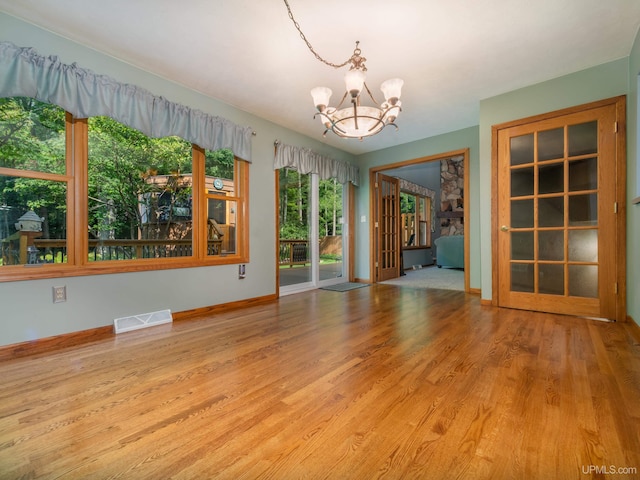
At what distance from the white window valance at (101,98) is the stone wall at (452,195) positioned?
6.71m

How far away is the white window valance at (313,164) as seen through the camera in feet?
13.2

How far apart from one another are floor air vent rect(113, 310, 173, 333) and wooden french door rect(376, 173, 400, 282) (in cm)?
367

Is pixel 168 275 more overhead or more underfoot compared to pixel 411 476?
more overhead

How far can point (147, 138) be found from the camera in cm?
290

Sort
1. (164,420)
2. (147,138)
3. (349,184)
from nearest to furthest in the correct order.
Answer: (164,420)
(147,138)
(349,184)

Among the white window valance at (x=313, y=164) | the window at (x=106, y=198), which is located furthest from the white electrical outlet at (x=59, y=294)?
the white window valance at (x=313, y=164)

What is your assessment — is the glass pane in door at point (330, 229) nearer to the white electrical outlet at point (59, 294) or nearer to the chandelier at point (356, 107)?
the chandelier at point (356, 107)

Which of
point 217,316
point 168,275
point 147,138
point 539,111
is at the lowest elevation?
point 217,316

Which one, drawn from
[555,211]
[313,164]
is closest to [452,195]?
[313,164]

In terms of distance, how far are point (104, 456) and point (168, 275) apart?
2.09m

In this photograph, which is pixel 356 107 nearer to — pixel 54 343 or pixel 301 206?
pixel 301 206

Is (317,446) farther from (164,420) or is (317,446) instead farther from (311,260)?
(311,260)

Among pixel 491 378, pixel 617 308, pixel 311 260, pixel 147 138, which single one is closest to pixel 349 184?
pixel 311 260

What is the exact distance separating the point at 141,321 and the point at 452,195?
8.02 meters
